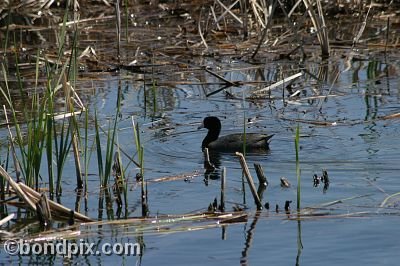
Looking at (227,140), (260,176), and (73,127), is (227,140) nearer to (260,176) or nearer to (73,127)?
(260,176)

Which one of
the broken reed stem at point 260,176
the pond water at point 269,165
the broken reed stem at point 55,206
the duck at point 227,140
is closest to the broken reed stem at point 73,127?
the pond water at point 269,165

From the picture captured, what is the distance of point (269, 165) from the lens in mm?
8367

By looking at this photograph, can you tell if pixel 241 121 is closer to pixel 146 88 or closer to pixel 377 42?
pixel 146 88

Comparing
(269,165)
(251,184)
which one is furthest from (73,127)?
(269,165)

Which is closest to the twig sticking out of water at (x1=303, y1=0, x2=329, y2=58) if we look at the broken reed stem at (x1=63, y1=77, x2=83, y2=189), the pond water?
the pond water

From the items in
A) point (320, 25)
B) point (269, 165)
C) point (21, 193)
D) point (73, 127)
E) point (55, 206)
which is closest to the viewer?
point (21, 193)

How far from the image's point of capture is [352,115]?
9898 mm

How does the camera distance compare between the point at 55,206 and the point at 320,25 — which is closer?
the point at 55,206

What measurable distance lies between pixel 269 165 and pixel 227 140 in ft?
3.24

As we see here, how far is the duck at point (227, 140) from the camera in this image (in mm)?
8898

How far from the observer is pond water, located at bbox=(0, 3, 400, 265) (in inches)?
236

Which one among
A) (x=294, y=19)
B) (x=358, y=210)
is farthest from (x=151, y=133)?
(x=294, y=19)

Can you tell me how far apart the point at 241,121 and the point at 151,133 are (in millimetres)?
1061

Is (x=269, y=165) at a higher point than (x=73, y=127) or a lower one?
lower
